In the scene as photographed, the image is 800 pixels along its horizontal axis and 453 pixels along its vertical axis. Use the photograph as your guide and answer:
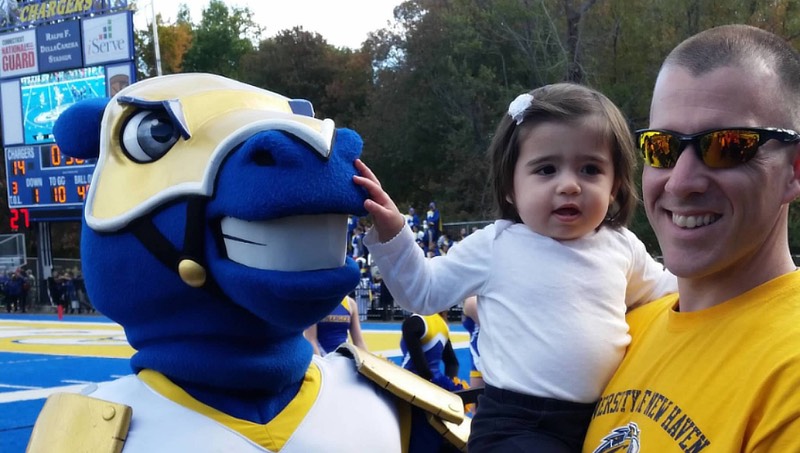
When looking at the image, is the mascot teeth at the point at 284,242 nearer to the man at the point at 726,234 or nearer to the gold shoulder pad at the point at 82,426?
the gold shoulder pad at the point at 82,426

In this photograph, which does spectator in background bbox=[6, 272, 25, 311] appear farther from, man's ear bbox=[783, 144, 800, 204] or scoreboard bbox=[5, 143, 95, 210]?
man's ear bbox=[783, 144, 800, 204]

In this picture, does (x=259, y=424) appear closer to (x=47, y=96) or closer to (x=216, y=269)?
(x=216, y=269)

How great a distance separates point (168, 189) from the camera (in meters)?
2.14

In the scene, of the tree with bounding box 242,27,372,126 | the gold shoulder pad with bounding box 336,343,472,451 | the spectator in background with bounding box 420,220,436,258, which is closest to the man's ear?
the gold shoulder pad with bounding box 336,343,472,451

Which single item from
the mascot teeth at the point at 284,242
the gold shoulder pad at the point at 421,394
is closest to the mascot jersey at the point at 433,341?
the gold shoulder pad at the point at 421,394

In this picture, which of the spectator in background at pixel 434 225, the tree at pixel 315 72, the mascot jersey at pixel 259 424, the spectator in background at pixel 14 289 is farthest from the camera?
the tree at pixel 315 72

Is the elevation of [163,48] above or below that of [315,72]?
above

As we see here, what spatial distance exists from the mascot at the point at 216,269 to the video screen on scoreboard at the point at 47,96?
1766cm

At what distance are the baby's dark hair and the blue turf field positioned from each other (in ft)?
18.8

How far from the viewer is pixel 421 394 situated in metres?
2.54

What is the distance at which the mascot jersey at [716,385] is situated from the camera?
146cm

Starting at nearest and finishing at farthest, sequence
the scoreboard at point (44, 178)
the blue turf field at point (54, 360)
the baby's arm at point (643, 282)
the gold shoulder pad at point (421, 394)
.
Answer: the baby's arm at point (643, 282)
the gold shoulder pad at point (421, 394)
the blue turf field at point (54, 360)
the scoreboard at point (44, 178)

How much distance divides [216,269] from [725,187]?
119 cm

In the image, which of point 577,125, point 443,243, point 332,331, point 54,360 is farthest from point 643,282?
point 443,243
